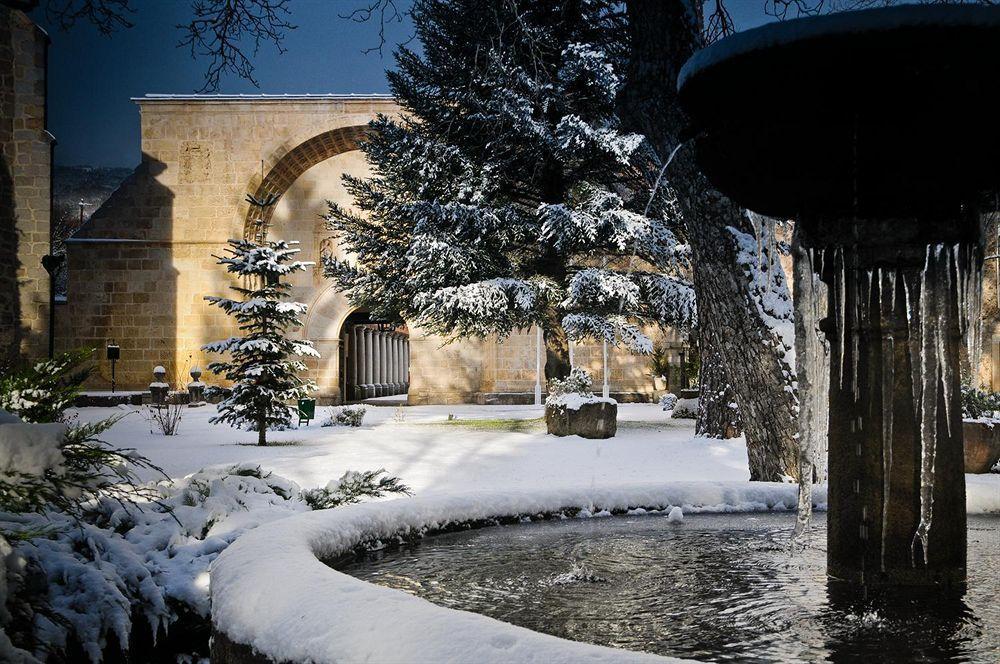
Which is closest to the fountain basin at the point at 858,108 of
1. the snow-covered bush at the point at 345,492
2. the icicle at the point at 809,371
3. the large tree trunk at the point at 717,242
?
the icicle at the point at 809,371

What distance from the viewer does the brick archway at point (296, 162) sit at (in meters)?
26.8

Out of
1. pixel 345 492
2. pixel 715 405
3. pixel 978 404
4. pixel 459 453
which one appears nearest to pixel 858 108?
pixel 345 492

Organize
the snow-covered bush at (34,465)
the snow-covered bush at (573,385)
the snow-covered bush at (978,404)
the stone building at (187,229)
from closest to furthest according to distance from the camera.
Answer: the snow-covered bush at (34,465) → the snow-covered bush at (978,404) → the snow-covered bush at (573,385) → the stone building at (187,229)

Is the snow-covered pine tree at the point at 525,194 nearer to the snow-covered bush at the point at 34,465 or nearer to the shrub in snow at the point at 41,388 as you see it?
the shrub in snow at the point at 41,388

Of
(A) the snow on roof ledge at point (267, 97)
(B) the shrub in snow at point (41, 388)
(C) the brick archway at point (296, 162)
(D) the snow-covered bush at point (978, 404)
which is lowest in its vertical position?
(D) the snow-covered bush at point (978, 404)

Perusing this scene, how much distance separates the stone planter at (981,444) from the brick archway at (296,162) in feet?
68.7

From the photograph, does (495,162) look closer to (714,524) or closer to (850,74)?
(714,524)

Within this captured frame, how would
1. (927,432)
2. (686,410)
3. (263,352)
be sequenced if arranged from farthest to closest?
(686,410)
(263,352)
(927,432)

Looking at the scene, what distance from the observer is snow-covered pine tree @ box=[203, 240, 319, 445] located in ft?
45.7

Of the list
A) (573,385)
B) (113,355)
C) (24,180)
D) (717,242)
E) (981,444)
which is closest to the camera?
(717,242)

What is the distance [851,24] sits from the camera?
2199 millimetres

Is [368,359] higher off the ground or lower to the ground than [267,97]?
lower

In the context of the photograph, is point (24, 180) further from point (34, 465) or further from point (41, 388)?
point (34, 465)

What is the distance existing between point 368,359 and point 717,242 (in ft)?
106
